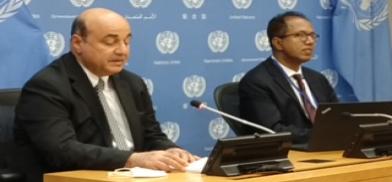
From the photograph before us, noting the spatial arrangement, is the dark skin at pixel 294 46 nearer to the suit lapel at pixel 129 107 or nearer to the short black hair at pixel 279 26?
the short black hair at pixel 279 26

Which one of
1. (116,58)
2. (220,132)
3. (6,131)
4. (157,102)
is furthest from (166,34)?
(6,131)

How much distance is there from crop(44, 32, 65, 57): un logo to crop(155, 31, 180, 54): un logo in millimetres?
697

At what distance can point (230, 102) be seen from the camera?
4613mm

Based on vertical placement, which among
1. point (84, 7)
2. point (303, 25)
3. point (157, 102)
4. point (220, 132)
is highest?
point (84, 7)

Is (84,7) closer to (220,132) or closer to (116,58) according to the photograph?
(116,58)

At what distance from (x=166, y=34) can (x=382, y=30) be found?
1932 millimetres

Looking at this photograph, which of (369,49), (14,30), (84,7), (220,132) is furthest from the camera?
(369,49)

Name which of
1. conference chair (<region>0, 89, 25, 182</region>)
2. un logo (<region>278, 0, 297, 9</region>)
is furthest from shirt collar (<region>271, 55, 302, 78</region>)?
conference chair (<region>0, 89, 25, 182</region>)

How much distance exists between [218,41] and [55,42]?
1.27m

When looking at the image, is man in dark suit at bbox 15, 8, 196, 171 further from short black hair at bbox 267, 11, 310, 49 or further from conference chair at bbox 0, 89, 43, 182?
short black hair at bbox 267, 11, 310, 49

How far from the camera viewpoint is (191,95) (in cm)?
515

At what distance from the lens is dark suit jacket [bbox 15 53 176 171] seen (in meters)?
3.27

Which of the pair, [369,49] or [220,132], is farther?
[369,49]

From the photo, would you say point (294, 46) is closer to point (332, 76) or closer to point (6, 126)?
point (332, 76)
